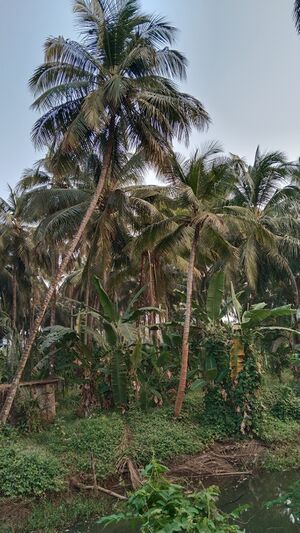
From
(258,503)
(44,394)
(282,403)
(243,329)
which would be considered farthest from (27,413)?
(282,403)

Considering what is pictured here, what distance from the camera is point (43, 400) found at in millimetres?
12344

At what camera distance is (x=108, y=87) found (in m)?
12.3

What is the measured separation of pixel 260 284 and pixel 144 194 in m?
8.60

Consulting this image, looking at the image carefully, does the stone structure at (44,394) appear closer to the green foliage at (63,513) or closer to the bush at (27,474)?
the bush at (27,474)

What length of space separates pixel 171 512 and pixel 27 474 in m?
6.48

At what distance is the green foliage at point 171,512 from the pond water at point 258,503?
3.91m

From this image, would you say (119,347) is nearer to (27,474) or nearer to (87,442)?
(87,442)

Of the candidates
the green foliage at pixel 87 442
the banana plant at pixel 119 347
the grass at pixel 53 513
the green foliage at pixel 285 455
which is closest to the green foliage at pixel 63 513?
the grass at pixel 53 513

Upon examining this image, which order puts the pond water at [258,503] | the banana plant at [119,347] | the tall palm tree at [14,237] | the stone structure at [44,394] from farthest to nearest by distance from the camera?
the tall palm tree at [14,237] → the banana plant at [119,347] → the stone structure at [44,394] → the pond water at [258,503]

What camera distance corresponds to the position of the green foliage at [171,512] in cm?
308

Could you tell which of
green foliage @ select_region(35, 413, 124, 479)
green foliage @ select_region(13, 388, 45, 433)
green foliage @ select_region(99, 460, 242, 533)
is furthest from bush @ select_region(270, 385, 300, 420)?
green foliage @ select_region(99, 460, 242, 533)

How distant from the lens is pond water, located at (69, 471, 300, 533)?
7383mm

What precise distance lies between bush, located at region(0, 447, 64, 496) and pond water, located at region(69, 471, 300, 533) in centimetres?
105

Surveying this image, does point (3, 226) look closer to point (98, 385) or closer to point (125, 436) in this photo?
point (98, 385)
